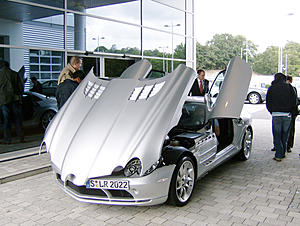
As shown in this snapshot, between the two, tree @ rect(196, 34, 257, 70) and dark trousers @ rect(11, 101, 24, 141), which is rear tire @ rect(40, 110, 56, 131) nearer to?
dark trousers @ rect(11, 101, 24, 141)

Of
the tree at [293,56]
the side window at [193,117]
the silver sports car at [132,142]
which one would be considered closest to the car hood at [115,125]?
A: the silver sports car at [132,142]

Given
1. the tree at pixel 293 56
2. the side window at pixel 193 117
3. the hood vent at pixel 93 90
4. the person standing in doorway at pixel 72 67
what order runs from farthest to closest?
the tree at pixel 293 56, the person standing in doorway at pixel 72 67, the side window at pixel 193 117, the hood vent at pixel 93 90

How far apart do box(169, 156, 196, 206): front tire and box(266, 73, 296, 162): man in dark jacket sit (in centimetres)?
317

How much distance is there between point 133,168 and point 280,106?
13.8 feet

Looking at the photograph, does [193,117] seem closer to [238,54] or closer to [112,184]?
[112,184]

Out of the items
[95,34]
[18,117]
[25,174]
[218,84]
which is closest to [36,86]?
[18,117]

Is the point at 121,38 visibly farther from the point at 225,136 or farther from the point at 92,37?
the point at 225,136

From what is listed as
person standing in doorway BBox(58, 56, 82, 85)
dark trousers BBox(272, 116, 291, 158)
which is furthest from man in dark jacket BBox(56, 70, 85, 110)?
dark trousers BBox(272, 116, 291, 158)

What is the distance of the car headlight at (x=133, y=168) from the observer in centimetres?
377

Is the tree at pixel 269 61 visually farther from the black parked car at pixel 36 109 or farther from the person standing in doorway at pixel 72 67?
the person standing in doorway at pixel 72 67

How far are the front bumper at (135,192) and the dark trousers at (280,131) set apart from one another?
12.7 feet

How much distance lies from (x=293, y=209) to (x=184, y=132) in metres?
1.91

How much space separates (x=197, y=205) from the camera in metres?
4.39

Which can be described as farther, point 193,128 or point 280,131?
point 280,131
